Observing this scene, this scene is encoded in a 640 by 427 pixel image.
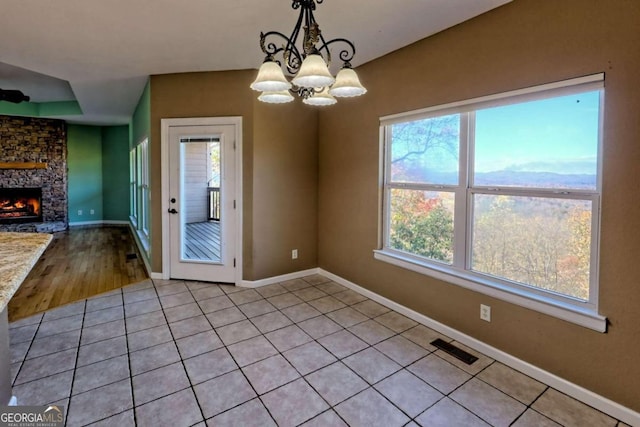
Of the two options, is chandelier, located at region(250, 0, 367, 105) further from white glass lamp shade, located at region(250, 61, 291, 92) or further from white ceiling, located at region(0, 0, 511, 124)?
white ceiling, located at region(0, 0, 511, 124)

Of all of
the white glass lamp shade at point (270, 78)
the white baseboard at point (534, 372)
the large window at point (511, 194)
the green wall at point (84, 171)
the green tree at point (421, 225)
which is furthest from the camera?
the green wall at point (84, 171)

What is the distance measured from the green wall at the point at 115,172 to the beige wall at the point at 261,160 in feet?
17.5

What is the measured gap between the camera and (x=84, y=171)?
321 inches

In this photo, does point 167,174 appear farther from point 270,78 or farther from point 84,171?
point 84,171

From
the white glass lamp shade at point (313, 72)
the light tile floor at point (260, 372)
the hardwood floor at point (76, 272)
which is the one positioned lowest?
the light tile floor at point (260, 372)

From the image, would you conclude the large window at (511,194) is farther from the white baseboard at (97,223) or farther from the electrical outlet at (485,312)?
the white baseboard at (97,223)

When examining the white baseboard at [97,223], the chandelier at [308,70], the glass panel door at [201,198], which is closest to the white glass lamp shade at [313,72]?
the chandelier at [308,70]

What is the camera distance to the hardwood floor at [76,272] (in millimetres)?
3463

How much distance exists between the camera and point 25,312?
3.13m

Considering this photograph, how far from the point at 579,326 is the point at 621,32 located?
167cm

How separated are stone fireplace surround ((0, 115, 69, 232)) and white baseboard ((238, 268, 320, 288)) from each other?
5778mm

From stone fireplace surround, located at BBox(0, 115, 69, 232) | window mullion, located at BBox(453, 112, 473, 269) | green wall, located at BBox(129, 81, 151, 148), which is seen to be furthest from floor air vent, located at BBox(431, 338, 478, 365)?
stone fireplace surround, located at BBox(0, 115, 69, 232)

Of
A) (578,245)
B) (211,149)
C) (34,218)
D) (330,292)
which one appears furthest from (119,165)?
(578,245)

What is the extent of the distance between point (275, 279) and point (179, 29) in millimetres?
2757
